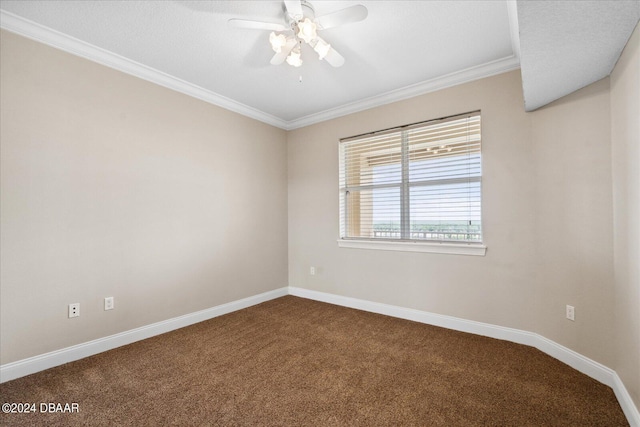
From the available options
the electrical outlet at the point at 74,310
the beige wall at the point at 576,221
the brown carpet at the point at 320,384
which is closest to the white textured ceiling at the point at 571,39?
the beige wall at the point at 576,221

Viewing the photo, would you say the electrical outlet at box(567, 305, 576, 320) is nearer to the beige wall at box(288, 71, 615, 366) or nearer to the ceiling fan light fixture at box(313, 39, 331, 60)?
the beige wall at box(288, 71, 615, 366)

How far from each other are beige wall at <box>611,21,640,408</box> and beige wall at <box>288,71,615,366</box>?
108mm

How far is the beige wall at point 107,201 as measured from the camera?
201 cm

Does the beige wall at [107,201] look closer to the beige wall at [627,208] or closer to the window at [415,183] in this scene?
the window at [415,183]

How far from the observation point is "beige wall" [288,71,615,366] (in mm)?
1957

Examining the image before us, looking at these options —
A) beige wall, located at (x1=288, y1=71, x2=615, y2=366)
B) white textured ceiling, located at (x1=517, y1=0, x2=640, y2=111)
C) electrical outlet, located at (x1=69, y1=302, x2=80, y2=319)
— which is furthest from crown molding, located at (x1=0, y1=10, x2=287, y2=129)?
white textured ceiling, located at (x1=517, y1=0, x2=640, y2=111)

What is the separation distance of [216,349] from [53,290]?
133 centimetres

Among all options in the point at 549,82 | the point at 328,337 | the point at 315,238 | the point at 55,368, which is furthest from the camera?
the point at 315,238

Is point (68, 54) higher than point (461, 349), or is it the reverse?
point (68, 54)

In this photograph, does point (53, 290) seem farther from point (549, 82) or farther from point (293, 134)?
point (549, 82)

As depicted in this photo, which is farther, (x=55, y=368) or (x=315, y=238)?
(x=315, y=238)

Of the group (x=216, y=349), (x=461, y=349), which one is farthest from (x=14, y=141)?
(x=461, y=349)

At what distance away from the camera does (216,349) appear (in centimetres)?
242

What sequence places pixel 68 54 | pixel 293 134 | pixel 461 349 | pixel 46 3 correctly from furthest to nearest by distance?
pixel 293 134 < pixel 461 349 < pixel 68 54 < pixel 46 3
